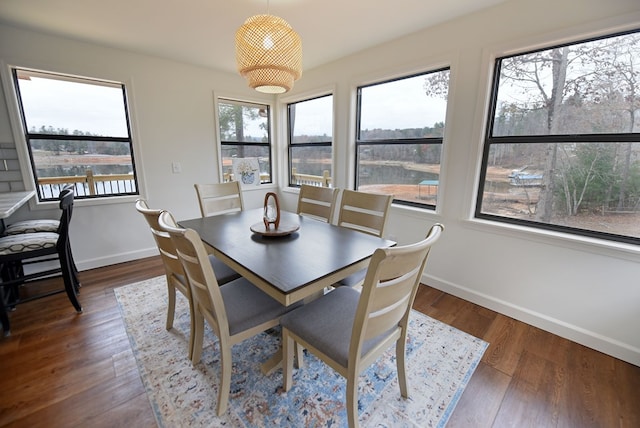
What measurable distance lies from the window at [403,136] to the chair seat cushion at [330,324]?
1.62 metres

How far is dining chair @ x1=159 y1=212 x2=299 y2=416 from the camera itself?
1118mm

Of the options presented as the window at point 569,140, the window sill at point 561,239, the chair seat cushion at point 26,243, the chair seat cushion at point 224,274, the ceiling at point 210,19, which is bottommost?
the chair seat cushion at point 224,274

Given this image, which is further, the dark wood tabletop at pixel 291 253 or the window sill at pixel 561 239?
the window sill at pixel 561 239

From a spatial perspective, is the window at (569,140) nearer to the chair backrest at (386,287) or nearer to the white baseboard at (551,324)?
the white baseboard at (551,324)

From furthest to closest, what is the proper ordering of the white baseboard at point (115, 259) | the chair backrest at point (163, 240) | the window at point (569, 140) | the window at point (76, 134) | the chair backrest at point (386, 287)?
the white baseboard at point (115, 259)
the window at point (76, 134)
the window at point (569, 140)
the chair backrest at point (163, 240)
the chair backrest at point (386, 287)

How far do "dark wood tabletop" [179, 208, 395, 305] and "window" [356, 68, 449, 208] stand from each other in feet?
3.97

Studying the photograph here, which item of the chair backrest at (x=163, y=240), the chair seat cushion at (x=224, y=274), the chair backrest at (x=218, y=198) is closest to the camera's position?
the chair backrest at (x=163, y=240)

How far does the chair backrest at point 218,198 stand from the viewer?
246 cm

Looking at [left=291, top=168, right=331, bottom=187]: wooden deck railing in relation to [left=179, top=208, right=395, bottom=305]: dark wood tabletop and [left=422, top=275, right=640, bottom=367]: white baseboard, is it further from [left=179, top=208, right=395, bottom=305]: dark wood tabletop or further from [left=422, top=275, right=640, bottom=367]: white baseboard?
[left=422, top=275, right=640, bottom=367]: white baseboard

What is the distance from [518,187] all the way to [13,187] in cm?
441

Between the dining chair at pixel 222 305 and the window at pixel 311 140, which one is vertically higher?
the window at pixel 311 140

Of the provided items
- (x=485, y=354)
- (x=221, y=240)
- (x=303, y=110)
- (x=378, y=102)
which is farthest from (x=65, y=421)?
(x=303, y=110)

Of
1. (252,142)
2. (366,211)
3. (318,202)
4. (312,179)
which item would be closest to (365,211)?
(366,211)

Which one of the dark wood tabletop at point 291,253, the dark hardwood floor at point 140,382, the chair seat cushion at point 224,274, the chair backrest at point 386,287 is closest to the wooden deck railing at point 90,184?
the dark hardwood floor at point 140,382
